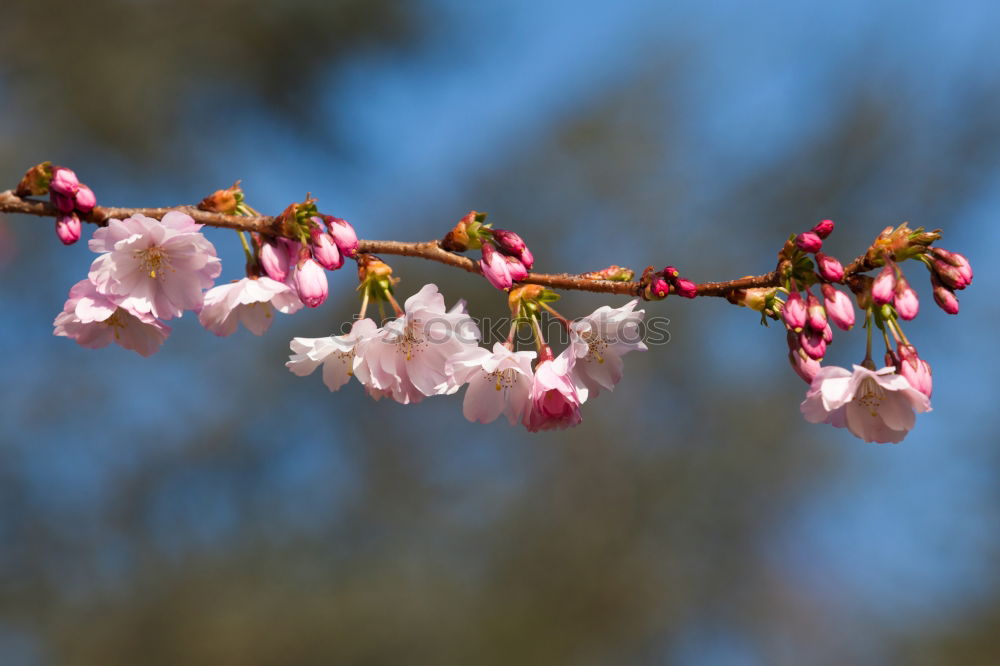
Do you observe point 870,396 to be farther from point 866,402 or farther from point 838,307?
point 838,307

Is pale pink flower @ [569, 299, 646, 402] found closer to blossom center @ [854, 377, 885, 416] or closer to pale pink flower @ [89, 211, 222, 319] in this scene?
blossom center @ [854, 377, 885, 416]

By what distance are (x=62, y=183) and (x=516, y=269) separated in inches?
32.5

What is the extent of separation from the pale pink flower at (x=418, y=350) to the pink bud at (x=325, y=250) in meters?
0.14

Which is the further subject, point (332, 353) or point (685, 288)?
point (332, 353)

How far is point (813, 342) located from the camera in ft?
4.33

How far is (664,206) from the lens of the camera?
12.4 meters

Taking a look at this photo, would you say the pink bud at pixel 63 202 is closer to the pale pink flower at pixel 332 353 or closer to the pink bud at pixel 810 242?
the pale pink flower at pixel 332 353

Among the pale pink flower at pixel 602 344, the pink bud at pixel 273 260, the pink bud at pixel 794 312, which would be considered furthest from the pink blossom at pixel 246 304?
the pink bud at pixel 794 312

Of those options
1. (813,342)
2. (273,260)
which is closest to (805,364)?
(813,342)

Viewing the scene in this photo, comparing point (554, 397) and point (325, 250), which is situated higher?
point (325, 250)

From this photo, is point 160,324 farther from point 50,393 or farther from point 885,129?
point 885,129

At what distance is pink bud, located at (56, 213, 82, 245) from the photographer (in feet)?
4.78

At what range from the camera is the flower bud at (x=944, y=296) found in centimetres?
126

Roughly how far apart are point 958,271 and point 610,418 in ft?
32.9
